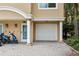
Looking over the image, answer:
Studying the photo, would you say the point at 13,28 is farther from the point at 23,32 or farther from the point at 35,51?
the point at 35,51

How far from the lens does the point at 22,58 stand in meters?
11.9

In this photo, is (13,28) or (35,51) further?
(13,28)

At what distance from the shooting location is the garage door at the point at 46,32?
2447 centimetres

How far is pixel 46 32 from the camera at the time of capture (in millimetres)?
24562

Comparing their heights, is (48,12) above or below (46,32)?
above

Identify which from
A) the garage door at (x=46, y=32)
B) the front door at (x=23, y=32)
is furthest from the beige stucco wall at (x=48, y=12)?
the garage door at (x=46, y=32)

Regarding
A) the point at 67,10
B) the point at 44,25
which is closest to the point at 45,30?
the point at 44,25

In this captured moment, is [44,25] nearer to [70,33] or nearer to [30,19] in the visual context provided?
[30,19]

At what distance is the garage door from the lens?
24.5m

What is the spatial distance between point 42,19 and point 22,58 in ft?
36.7

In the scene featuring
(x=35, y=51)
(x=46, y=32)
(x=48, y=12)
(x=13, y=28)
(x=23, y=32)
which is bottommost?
(x=35, y=51)

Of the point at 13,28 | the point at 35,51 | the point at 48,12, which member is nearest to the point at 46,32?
the point at 48,12

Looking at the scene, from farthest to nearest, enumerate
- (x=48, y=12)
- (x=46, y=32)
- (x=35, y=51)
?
(x=46, y=32)
(x=48, y=12)
(x=35, y=51)

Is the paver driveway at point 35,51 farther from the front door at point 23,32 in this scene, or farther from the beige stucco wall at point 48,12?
the beige stucco wall at point 48,12
